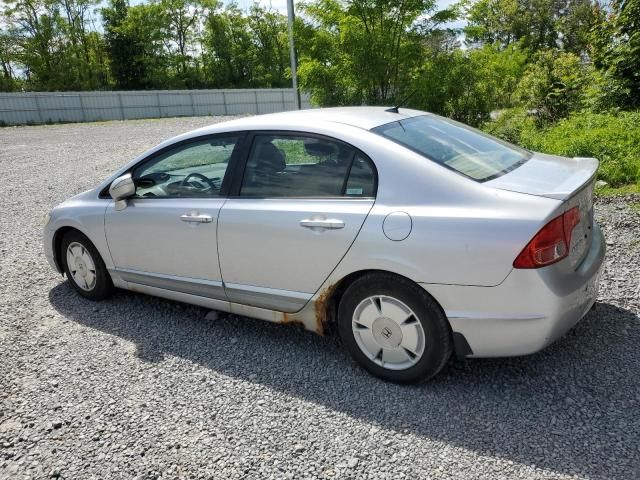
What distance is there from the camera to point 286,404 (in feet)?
9.73

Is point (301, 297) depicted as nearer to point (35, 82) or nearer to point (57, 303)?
point (57, 303)

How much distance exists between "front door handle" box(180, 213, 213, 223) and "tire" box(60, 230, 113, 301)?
47.6 inches

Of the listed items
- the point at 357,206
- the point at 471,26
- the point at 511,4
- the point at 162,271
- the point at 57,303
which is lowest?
the point at 57,303

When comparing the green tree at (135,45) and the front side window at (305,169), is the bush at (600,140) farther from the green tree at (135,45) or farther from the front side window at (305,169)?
the green tree at (135,45)

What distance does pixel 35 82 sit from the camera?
4525 centimetres

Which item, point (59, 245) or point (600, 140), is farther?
point (600, 140)

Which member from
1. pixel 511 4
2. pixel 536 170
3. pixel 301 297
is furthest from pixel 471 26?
pixel 511 4

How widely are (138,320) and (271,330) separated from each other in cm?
112

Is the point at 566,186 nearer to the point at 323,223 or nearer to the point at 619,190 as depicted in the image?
the point at 323,223

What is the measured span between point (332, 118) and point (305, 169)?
40 centimetres

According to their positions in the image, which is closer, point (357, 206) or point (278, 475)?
point (278, 475)

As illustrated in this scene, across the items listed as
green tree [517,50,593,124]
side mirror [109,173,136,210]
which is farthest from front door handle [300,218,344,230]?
green tree [517,50,593,124]

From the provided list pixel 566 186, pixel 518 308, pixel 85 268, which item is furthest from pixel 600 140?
pixel 85 268

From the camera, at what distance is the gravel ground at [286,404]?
8.16 feet
